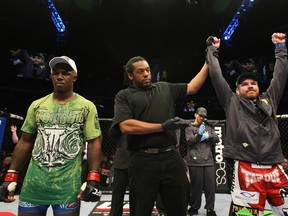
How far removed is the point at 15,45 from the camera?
14.8 metres

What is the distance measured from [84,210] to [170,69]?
1432cm

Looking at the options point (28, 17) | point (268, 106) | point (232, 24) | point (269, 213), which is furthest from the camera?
point (28, 17)

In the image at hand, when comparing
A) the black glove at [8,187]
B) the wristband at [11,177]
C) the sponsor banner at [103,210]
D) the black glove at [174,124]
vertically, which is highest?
the black glove at [174,124]

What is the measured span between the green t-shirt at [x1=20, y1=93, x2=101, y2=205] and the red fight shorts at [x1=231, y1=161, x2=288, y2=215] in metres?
1.12

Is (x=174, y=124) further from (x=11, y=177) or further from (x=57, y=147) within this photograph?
(x=11, y=177)

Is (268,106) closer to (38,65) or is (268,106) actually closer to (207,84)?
(38,65)

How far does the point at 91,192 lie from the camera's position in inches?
61.6

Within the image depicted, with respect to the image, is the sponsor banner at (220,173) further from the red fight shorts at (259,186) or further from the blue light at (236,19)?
the blue light at (236,19)

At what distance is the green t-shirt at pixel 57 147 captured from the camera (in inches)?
61.9

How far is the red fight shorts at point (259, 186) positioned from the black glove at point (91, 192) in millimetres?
1028

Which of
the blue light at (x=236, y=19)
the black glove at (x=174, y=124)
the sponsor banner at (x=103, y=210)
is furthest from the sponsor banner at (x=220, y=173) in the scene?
the blue light at (x=236, y=19)

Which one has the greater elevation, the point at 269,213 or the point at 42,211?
the point at 42,211

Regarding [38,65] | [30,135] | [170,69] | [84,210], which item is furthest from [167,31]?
[30,135]

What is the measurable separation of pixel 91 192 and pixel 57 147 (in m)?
0.36
